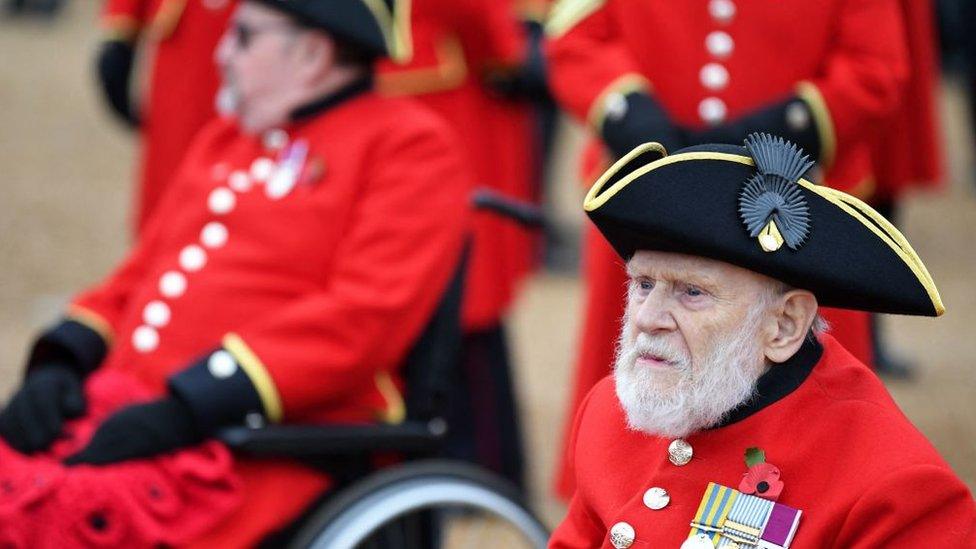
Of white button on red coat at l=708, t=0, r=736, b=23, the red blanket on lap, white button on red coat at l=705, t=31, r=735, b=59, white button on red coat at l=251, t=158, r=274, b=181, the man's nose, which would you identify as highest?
white button on red coat at l=708, t=0, r=736, b=23

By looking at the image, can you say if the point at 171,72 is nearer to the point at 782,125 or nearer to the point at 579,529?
the point at 782,125

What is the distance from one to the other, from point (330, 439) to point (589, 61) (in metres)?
1.10

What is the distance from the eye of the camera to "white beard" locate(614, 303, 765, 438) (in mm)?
2402

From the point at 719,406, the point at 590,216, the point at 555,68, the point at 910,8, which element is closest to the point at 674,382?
the point at 719,406

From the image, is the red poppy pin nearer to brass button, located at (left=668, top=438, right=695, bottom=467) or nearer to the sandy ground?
brass button, located at (left=668, top=438, right=695, bottom=467)

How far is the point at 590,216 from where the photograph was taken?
2.44 m

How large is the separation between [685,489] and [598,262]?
1396mm

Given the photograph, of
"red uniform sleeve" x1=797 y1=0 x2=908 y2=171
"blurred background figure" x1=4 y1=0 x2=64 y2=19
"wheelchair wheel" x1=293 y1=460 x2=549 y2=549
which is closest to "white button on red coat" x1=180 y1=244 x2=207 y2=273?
"wheelchair wheel" x1=293 y1=460 x2=549 y2=549

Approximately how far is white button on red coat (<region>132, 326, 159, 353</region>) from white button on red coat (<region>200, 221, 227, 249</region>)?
21cm

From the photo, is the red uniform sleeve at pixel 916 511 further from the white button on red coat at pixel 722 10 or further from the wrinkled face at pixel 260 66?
the wrinkled face at pixel 260 66

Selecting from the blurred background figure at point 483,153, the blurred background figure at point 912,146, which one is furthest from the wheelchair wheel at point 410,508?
the blurred background figure at point 912,146

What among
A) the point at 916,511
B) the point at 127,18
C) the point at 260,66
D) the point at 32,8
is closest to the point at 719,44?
the point at 260,66

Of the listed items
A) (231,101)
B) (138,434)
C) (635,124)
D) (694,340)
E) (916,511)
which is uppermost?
(635,124)

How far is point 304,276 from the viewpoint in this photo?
360 centimetres
